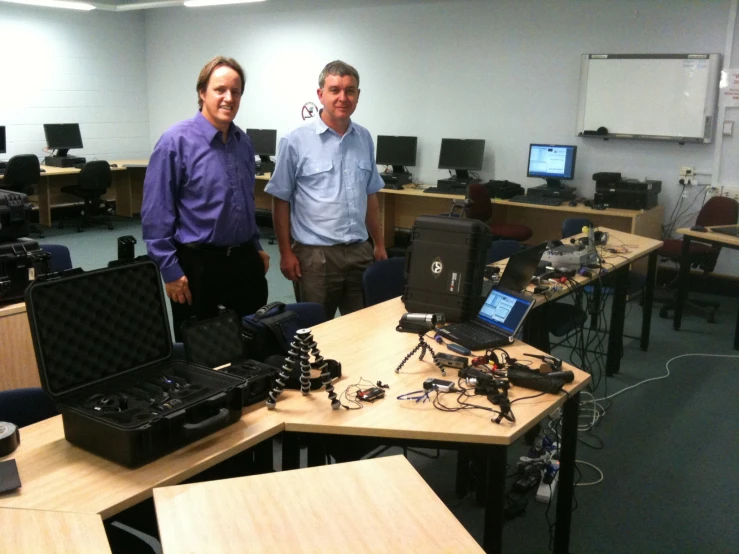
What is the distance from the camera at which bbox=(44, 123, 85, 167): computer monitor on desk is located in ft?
28.7

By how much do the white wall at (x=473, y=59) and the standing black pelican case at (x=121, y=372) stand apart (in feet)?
18.3

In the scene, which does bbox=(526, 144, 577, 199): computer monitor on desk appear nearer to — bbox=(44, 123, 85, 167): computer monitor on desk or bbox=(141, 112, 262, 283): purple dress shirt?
bbox=(141, 112, 262, 283): purple dress shirt

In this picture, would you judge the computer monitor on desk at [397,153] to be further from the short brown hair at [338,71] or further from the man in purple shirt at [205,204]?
the man in purple shirt at [205,204]

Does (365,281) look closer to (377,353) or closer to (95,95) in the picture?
(377,353)

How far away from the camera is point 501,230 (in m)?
6.55

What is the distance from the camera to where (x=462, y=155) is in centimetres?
730

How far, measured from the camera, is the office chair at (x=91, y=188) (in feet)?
27.7

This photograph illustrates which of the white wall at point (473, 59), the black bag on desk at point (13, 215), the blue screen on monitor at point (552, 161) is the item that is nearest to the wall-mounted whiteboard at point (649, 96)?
the white wall at point (473, 59)

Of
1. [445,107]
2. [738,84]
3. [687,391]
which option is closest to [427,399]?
[687,391]

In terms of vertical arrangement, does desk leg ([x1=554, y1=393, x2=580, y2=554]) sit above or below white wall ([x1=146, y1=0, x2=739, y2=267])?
below

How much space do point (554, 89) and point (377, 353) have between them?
515cm

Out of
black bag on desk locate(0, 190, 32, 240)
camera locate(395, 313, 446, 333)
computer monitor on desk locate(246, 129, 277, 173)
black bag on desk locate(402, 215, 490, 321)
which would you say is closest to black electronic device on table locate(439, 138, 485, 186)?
computer monitor on desk locate(246, 129, 277, 173)

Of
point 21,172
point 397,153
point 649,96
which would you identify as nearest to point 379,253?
point 649,96

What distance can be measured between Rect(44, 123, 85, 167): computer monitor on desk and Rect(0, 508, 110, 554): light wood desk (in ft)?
26.4
